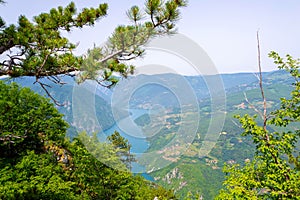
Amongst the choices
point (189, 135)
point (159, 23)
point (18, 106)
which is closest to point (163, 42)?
point (159, 23)

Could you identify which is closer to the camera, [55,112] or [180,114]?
[180,114]

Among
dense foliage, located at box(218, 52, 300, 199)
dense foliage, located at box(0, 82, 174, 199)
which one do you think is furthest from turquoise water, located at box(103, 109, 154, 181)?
dense foliage, located at box(0, 82, 174, 199)

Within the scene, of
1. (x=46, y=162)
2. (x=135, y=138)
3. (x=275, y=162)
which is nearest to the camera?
(x=135, y=138)

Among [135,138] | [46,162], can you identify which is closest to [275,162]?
[135,138]

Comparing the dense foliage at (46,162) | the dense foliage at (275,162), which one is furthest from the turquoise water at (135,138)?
the dense foliage at (46,162)

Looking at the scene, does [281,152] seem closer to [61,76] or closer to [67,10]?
[61,76]

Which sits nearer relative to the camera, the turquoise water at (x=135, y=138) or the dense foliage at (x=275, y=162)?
the turquoise water at (x=135, y=138)

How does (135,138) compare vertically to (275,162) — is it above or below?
above

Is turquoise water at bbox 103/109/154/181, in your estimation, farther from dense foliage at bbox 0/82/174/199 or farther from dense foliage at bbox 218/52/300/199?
dense foliage at bbox 0/82/174/199

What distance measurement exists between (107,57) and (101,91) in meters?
0.94

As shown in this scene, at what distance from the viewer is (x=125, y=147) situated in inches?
303

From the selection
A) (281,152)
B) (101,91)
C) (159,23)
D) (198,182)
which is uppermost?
(159,23)

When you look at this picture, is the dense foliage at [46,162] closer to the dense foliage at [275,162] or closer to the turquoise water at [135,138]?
the turquoise water at [135,138]

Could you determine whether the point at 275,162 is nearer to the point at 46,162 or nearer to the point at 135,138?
the point at 135,138
